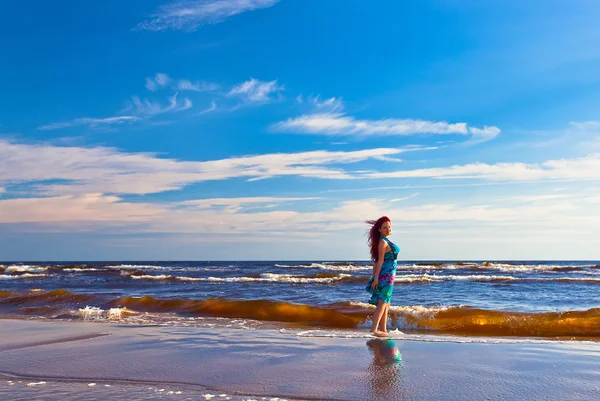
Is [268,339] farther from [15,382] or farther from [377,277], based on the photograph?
[15,382]

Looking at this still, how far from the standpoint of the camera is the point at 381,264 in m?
8.26

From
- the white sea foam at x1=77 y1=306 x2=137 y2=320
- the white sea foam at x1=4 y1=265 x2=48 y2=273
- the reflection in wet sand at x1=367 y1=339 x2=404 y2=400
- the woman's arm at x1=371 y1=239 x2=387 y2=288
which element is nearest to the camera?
the reflection in wet sand at x1=367 y1=339 x2=404 y2=400

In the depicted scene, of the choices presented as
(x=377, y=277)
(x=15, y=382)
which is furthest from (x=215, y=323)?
(x=15, y=382)

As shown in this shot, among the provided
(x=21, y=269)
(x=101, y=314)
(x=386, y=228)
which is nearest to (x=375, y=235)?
(x=386, y=228)

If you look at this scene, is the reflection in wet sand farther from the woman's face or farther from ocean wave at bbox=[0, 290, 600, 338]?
ocean wave at bbox=[0, 290, 600, 338]

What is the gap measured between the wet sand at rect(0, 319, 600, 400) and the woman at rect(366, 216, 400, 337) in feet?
3.41

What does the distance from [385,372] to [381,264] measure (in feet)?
10.6

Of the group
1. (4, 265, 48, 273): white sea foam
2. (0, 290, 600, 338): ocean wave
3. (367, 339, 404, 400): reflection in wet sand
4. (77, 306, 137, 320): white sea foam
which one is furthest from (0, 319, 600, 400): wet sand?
(4, 265, 48, 273): white sea foam

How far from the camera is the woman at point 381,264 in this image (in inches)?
323

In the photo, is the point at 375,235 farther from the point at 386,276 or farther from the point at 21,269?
the point at 21,269

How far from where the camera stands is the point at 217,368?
5367 mm

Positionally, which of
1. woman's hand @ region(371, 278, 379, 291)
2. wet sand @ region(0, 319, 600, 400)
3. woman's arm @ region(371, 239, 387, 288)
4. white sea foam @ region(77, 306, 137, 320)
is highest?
woman's arm @ region(371, 239, 387, 288)

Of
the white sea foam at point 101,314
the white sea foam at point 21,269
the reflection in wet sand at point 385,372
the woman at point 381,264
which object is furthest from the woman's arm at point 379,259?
the white sea foam at point 21,269

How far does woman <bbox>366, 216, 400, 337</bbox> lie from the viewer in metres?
8.21
